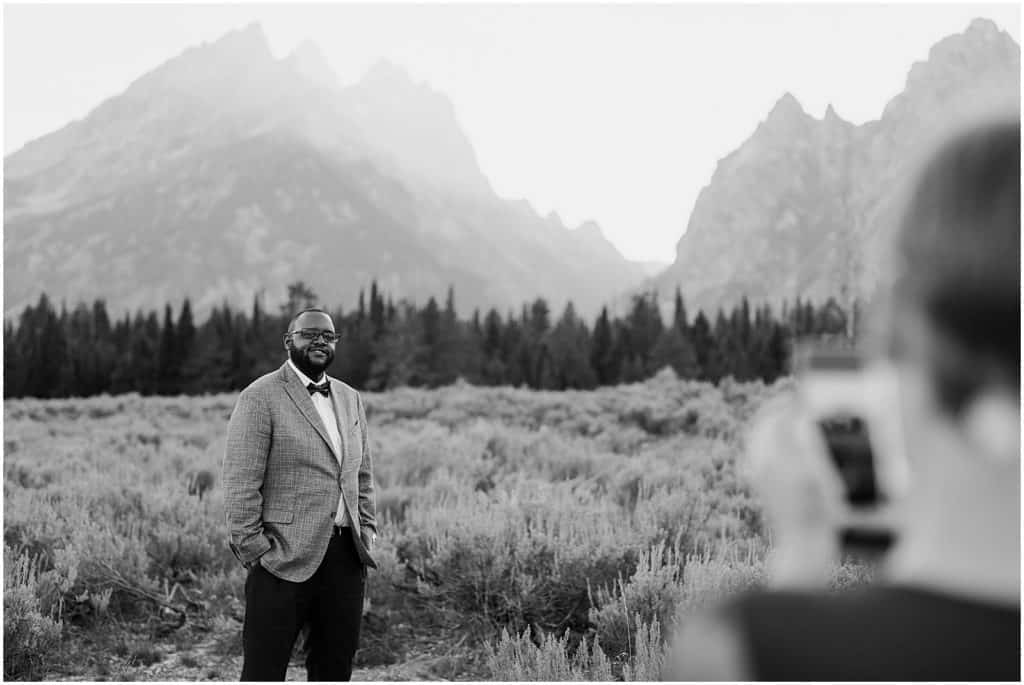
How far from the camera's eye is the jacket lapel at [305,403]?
3541 millimetres

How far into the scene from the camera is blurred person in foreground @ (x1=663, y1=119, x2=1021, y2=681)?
0.72 meters

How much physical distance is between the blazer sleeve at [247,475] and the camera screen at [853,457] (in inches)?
110

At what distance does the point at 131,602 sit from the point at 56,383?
42.2 m

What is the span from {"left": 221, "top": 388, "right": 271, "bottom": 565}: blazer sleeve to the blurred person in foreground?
287 cm

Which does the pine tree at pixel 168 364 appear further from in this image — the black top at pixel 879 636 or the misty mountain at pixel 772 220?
the misty mountain at pixel 772 220

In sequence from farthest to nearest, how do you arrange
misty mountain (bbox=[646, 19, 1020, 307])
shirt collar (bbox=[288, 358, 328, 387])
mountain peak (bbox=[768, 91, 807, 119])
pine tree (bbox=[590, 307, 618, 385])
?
1. mountain peak (bbox=[768, 91, 807, 119])
2. misty mountain (bbox=[646, 19, 1020, 307])
3. pine tree (bbox=[590, 307, 618, 385])
4. shirt collar (bbox=[288, 358, 328, 387])

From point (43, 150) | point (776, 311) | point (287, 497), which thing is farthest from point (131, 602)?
point (43, 150)

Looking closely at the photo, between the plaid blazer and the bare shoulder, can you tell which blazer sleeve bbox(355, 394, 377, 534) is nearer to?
the plaid blazer

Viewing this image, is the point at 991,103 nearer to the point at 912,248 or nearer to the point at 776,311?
the point at 912,248

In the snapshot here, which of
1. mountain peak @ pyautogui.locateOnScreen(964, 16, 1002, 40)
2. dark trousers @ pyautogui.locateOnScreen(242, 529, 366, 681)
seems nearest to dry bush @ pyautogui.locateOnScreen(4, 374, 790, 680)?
dark trousers @ pyautogui.locateOnScreen(242, 529, 366, 681)

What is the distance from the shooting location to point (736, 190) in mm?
150000

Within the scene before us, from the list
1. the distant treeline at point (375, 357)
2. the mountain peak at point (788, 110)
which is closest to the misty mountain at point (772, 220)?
the mountain peak at point (788, 110)

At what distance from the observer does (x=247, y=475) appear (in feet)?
11.0

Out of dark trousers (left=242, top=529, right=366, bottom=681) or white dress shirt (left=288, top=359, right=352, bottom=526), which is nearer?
dark trousers (left=242, top=529, right=366, bottom=681)
